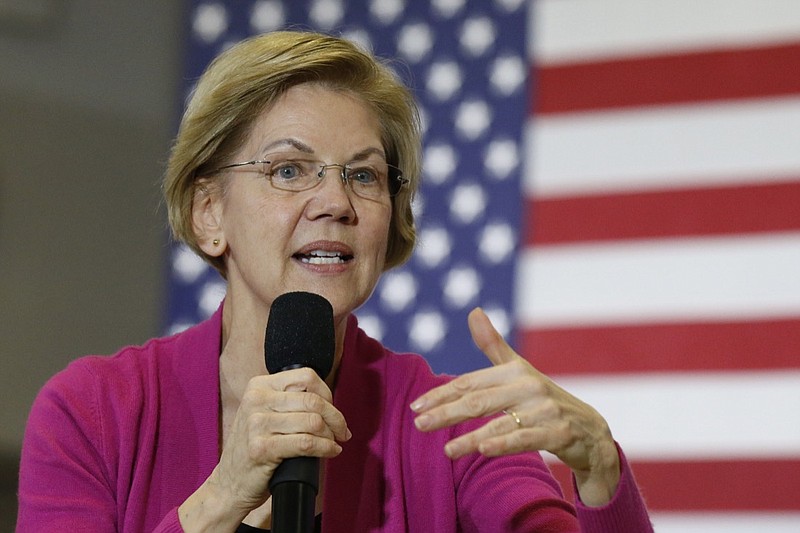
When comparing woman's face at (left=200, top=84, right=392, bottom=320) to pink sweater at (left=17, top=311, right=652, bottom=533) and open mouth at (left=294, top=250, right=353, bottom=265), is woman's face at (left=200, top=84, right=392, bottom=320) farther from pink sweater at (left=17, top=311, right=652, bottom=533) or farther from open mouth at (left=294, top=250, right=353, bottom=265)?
pink sweater at (left=17, top=311, right=652, bottom=533)

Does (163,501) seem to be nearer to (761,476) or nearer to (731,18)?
(761,476)

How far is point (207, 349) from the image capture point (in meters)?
1.87

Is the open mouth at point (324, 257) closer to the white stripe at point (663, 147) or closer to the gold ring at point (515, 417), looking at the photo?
the gold ring at point (515, 417)

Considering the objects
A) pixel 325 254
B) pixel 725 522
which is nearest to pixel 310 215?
pixel 325 254

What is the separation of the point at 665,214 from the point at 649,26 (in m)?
0.59

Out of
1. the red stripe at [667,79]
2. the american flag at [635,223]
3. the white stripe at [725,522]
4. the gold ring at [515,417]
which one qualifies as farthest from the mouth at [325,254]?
the red stripe at [667,79]

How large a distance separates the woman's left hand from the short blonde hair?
57 cm

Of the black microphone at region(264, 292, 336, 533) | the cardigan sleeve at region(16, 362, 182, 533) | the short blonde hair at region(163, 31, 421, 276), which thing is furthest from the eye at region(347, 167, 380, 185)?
the cardigan sleeve at region(16, 362, 182, 533)

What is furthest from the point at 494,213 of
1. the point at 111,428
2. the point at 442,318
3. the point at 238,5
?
the point at 111,428

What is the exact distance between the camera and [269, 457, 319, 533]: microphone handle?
3.73 feet

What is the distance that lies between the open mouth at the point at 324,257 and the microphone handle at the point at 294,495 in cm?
50

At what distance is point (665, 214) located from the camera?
3.37 m

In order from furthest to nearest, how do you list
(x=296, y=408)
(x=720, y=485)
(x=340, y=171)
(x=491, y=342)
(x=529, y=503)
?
(x=720, y=485), (x=340, y=171), (x=529, y=503), (x=491, y=342), (x=296, y=408)

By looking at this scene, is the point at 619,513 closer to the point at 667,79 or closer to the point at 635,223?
the point at 635,223
